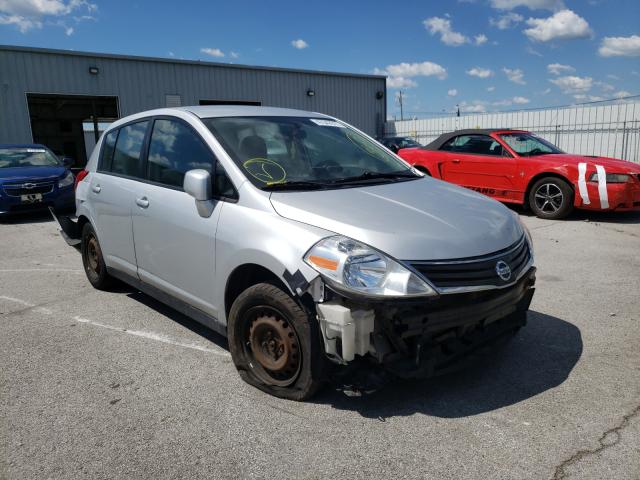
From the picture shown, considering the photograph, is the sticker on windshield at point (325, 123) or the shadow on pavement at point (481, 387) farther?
the sticker on windshield at point (325, 123)

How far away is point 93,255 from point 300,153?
108 inches

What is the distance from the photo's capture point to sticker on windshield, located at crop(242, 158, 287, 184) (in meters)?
3.16

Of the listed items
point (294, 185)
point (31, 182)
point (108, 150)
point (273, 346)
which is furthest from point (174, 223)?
point (31, 182)

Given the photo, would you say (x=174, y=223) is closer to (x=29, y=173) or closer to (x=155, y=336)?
(x=155, y=336)

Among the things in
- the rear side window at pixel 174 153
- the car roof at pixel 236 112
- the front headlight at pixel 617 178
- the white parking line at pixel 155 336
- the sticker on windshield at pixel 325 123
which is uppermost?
the car roof at pixel 236 112

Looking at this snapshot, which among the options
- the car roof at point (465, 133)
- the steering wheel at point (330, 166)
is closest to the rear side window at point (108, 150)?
the steering wheel at point (330, 166)

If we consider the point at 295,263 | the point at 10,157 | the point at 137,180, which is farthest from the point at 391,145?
the point at 295,263

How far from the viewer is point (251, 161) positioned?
3.26 metres

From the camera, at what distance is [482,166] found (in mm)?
9258

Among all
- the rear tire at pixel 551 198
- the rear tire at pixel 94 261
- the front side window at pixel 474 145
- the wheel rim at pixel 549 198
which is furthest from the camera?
the front side window at pixel 474 145

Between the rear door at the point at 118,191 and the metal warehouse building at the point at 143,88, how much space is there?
15.5 meters

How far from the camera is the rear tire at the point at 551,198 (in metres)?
8.39

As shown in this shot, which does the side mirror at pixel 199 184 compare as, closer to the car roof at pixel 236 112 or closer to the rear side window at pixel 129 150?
the car roof at pixel 236 112

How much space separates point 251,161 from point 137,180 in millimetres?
1279
